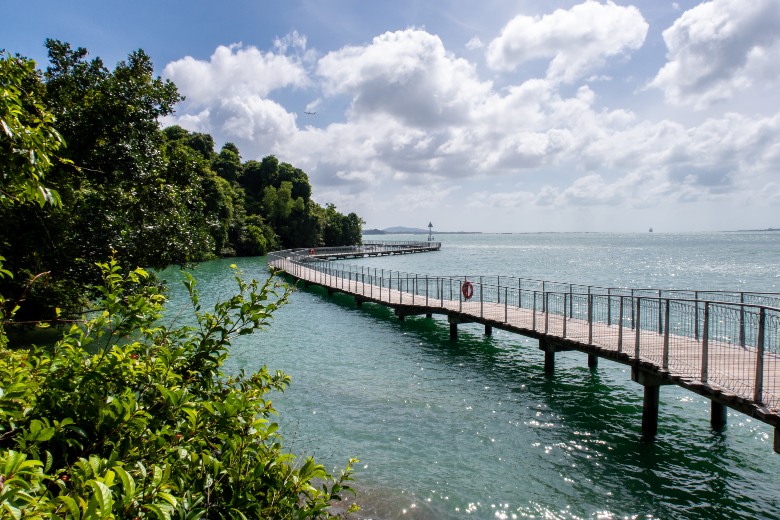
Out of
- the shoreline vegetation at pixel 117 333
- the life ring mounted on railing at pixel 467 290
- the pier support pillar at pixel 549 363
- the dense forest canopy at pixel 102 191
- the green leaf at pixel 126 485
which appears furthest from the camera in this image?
the life ring mounted on railing at pixel 467 290

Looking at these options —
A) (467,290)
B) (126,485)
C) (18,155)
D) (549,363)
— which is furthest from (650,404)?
(18,155)

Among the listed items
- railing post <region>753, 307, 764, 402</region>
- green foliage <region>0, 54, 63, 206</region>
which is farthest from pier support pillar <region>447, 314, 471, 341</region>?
green foliage <region>0, 54, 63, 206</region>

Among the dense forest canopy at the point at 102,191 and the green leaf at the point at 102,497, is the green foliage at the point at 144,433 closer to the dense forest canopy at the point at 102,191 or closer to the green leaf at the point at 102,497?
the green leaf at the point at 102,497

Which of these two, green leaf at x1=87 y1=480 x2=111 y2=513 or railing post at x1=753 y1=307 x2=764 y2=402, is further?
railing post at x1=753 y1=307 x2=764 y2=402

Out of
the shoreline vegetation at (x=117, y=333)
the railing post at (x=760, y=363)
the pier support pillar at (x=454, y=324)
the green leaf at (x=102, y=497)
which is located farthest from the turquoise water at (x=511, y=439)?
the green leaf at (x=102, y=497)

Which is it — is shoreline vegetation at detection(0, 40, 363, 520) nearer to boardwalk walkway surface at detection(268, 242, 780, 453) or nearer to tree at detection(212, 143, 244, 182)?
boardwalk walkway surface at detection(268, 242, 780, 453)

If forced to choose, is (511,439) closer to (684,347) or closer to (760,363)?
(760,363)

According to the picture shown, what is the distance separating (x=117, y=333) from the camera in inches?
198

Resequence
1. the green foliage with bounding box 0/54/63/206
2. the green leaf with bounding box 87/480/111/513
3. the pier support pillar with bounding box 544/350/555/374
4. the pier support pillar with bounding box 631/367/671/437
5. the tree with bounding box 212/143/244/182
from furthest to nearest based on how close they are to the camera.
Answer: the tree with bounding box 212/143/244/182 < the pier support pillar with bounding box 544/350/555/374 < the pier support pillar with bounding box 631/367/671/437 < the green foliage with bounding box 0/54/63/206 < the green leaf with bounding box 87/480/111/513

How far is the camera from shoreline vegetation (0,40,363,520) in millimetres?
2699

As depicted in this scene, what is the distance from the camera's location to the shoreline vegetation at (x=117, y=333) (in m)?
2.70

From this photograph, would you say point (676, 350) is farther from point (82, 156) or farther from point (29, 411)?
point (82, 156)

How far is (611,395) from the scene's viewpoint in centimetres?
1464

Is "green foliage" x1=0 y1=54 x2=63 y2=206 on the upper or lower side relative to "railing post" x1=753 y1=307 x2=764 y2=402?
upper
